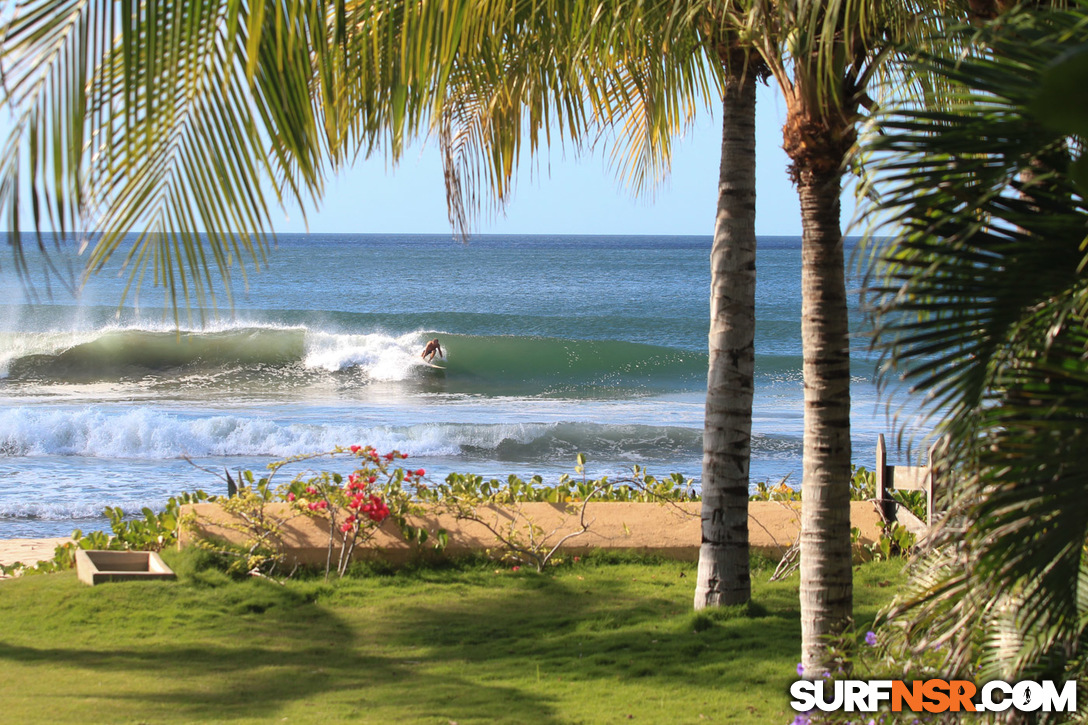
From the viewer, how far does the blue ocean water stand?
1368 cm

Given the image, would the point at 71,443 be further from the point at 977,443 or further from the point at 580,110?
the point at 977,443

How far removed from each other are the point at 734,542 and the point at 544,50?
315cm

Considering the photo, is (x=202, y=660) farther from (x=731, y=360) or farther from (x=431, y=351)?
(x=431, y=351)

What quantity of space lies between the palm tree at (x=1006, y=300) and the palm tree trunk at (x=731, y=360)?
129 inches

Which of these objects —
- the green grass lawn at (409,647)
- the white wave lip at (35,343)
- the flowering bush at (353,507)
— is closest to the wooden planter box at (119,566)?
the green grass lawn at (409,647)

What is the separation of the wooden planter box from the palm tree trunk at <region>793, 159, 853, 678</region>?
441 centimetres

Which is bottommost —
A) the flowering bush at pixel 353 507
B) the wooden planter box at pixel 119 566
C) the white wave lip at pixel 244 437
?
the white wave lip at pixel 244 437

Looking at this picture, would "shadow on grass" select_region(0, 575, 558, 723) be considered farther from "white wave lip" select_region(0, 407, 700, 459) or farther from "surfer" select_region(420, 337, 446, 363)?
"surfer" select_region(420, 337, 446, 363)

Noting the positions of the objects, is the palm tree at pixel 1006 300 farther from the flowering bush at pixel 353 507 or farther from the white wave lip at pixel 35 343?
the white wave lip at pixel 35 343

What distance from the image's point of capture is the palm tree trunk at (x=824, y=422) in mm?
4305

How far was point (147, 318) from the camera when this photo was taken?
117ft

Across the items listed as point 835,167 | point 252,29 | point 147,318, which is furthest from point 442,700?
point 147,318

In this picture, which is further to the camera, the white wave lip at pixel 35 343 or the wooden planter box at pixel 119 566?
the white wave lip at pixel 35 343

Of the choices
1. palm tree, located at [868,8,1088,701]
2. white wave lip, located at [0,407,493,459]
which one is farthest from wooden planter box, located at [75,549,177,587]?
white wave lip, located at [0,407,493,459]
